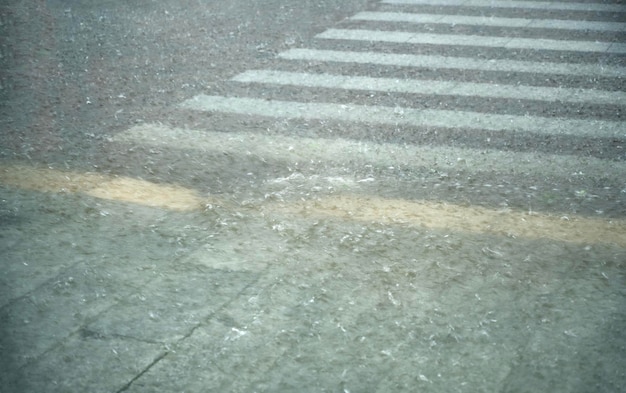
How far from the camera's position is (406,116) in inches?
259

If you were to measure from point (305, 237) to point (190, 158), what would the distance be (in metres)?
1.43

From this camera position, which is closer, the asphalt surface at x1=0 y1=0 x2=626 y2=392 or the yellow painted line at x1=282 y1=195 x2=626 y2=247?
the asphalt surface at x1=0 y1=0 x2=626 y2=392

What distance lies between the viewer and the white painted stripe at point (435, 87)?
22.8 feet

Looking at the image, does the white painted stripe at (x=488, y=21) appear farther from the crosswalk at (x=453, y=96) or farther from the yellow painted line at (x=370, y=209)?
the yellow painted line at (x=370, y=209)

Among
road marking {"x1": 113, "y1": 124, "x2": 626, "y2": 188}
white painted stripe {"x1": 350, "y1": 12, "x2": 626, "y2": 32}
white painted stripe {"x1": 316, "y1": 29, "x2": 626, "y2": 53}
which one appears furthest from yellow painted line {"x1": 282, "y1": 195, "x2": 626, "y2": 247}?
white painted stripe {"x1": 350, "y1": 12, "x2": 626, "y2": 32}

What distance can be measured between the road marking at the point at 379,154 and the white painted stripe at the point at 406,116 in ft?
1.49

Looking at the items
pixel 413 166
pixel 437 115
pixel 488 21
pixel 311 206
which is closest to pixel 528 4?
pixel 488 21

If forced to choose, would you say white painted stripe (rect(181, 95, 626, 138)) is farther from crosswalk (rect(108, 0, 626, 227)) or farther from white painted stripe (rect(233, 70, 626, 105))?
white painted stripe (rect(233, 70, 626, 105))

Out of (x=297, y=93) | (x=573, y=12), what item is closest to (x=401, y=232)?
(x=297, y=93)

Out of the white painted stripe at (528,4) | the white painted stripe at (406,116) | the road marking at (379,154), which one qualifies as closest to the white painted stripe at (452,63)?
the white painted stripe at (406,116)

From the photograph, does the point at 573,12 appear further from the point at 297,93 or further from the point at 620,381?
the point at 620,381

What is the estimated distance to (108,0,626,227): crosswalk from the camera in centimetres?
581

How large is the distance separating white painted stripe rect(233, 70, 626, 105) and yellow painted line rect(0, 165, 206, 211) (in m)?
2.20

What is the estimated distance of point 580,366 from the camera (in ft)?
11.6
